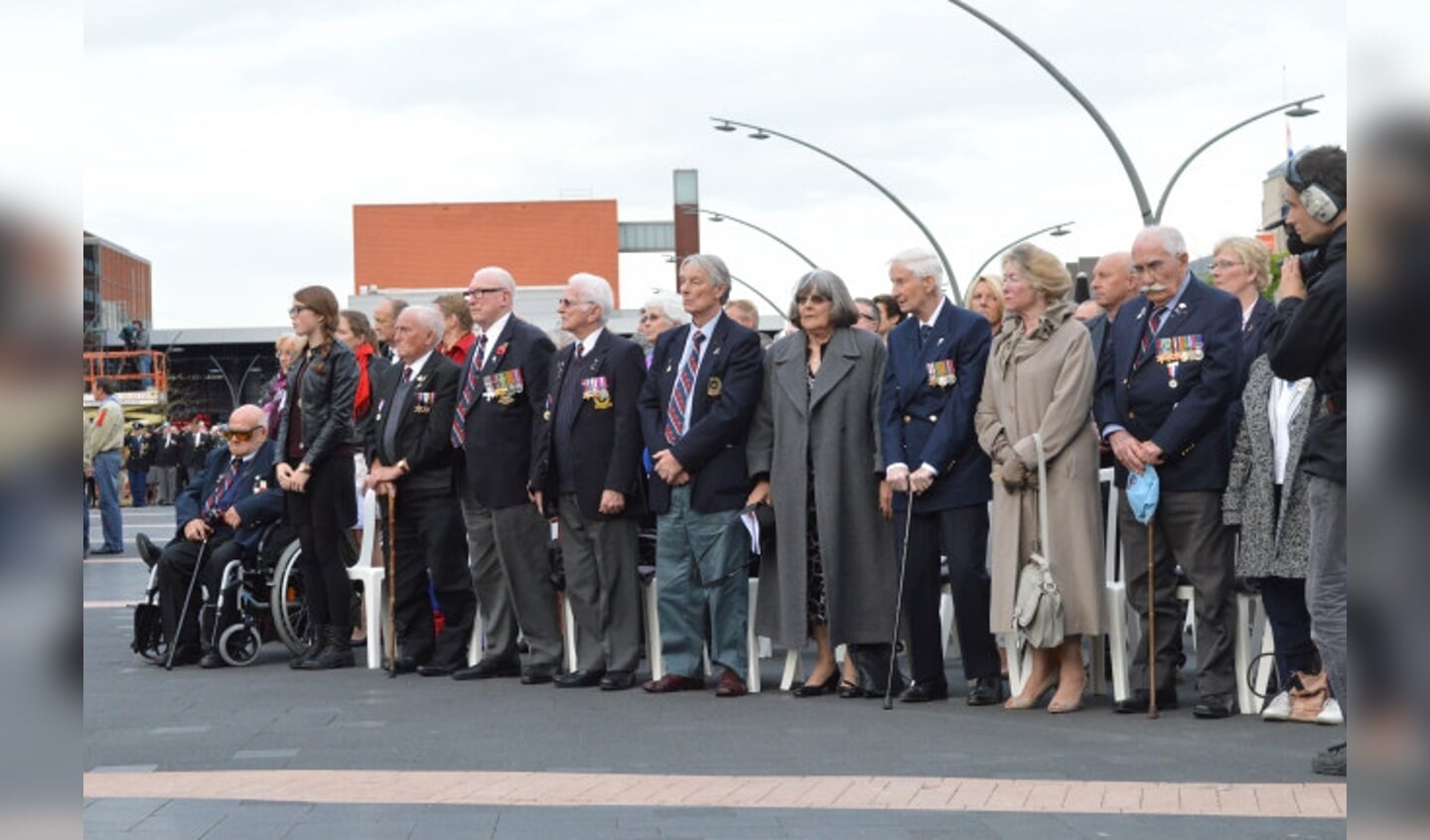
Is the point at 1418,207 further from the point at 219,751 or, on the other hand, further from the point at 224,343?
the point at 224,343

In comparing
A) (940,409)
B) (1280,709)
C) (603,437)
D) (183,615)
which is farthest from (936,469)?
(183,615)

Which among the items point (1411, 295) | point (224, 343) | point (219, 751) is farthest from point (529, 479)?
point (224, 343)

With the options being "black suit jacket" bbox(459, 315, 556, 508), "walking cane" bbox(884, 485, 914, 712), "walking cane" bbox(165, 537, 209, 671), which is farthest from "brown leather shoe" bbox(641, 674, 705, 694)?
"walking cane" bbox(165, 537, 209, 671)

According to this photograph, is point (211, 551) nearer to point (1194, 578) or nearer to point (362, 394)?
point (362, 394)

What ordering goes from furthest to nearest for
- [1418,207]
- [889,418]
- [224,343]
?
[224,343], [889,418], [1418,207]

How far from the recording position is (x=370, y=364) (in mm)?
12703

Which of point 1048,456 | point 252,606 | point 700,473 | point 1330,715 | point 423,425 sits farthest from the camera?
point 252,606

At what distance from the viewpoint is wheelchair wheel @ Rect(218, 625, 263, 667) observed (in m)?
12.5

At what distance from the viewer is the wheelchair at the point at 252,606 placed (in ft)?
40.9

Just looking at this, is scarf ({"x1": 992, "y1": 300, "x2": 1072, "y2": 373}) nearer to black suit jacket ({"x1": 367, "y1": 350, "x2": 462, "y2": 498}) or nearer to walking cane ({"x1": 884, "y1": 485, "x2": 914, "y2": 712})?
walking cane ({"x1": 884, "y1": 485, "x2": 914, "y2": 712})

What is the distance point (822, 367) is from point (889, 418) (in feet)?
1.89

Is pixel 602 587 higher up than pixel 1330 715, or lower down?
higher up

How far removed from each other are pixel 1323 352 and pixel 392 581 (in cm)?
728

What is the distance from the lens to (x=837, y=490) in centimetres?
1047
